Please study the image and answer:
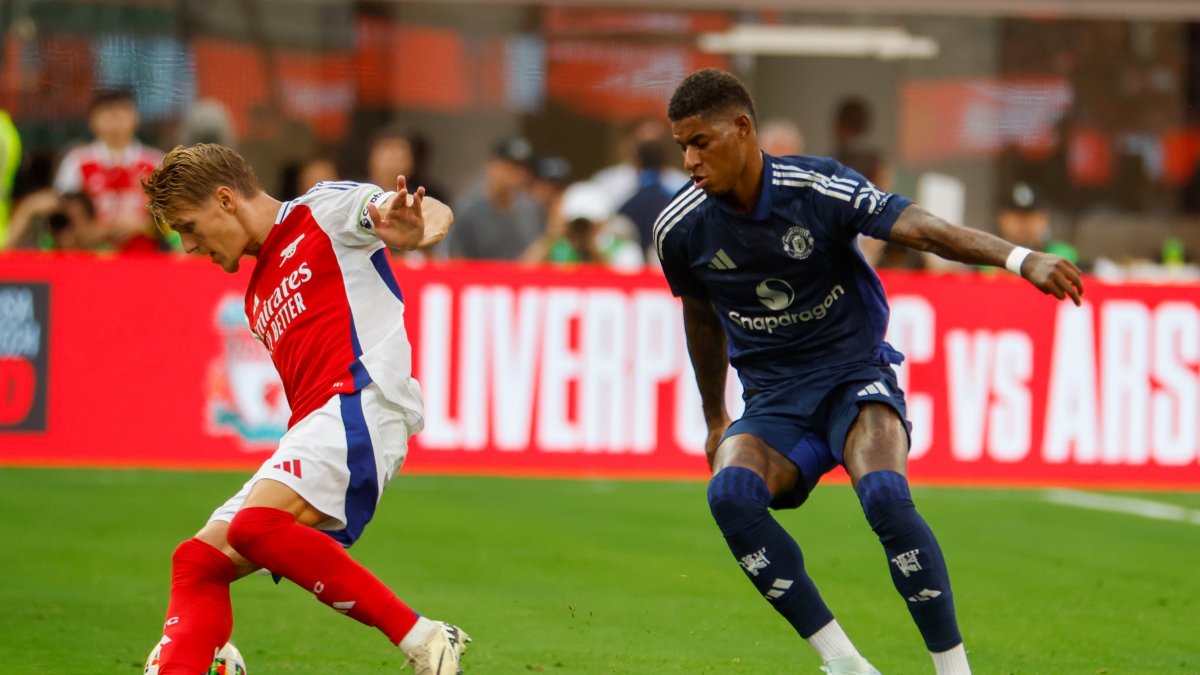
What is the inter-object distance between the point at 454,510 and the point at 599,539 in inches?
57.4

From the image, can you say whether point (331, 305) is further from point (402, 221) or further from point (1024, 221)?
point (1024, 221)

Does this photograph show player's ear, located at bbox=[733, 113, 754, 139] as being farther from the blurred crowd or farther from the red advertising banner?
the blurred crowd

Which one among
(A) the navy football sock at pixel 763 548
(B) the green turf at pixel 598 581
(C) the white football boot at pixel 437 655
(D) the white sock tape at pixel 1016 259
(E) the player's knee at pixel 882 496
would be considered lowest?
(B) the green turf at pixel 598 581

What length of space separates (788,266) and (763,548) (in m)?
0.99

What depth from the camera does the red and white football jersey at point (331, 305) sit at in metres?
5.98

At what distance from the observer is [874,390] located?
6.39 metres

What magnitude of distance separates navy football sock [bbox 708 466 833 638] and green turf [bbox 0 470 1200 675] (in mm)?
843

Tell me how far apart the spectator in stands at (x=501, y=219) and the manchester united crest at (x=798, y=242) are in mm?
8722

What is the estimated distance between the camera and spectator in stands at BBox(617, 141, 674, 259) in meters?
14.5

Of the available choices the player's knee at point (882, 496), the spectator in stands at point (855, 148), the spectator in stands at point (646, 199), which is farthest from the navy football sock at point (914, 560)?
the spectator in stands at point (855, 148)

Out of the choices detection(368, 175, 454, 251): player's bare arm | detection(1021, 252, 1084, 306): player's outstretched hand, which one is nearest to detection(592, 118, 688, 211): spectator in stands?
detection(368, 175, 454, 251): player's bare arm

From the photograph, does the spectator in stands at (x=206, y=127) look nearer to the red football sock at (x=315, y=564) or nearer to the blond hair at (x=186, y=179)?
the blond hair at (x=186, y=179)

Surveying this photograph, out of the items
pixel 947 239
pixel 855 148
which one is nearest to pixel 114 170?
pixel 855 148

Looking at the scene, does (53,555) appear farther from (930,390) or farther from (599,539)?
(930,390)
